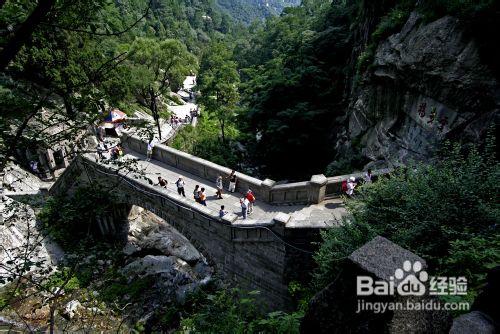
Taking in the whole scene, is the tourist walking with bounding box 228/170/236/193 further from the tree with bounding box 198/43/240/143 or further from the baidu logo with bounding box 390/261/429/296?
the tree with bounding box 198/43/240/143

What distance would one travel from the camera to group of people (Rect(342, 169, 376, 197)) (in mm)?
11336

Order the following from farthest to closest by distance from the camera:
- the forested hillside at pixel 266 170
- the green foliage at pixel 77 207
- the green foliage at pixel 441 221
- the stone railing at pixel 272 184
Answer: the stone railing at pixel 272 184 < the green foliage at pixel 77 207 < the green foliage at pixel 441 221 < the forested hillside at pixel 266 170

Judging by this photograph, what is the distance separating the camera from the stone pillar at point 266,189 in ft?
41.7

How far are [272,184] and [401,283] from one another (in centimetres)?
969

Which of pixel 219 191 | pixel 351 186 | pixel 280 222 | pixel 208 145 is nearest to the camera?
pixel 280 222

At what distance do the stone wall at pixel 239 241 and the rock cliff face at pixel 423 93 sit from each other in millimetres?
4354

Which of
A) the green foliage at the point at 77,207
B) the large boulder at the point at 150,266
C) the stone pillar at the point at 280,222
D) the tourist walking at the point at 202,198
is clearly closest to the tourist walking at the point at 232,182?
the tourist walking at the point at 202,198

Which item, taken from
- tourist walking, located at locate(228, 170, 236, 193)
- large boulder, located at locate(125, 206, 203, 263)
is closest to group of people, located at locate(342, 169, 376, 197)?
tourist walking, located at locate(228, 170, 236, 193)

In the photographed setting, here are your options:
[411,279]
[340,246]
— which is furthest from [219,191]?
[411,279]

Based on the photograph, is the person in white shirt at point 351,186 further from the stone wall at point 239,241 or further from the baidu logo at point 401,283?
the baidu logo at point 401,283

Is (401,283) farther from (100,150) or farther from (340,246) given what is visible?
(100,150)

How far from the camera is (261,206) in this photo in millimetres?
12844

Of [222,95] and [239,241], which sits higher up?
[222,95]

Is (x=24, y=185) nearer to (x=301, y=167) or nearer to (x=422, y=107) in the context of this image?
(x=301, y=167)
